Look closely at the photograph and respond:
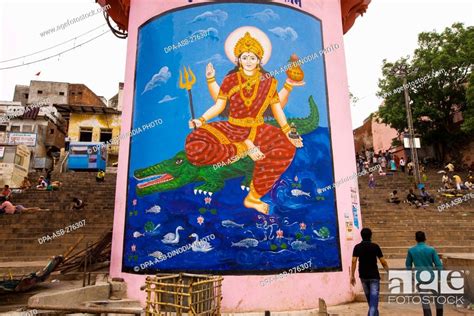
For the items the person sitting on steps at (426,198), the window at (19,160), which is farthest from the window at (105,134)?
the person sitting on steps at (426,198)

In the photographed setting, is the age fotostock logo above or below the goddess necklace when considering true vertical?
below

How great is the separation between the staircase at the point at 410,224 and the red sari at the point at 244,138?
19.9 feet

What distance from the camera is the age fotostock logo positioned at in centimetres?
680

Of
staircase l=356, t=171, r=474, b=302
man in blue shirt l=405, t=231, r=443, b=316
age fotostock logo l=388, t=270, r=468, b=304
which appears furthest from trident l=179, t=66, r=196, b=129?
staircase l=356, t=171, r=474, b=302

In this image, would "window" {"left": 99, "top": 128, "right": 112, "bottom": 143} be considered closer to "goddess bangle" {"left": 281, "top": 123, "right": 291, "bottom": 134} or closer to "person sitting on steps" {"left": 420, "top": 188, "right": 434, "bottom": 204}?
"person sitting on steps" {"left": 420, "top": 188, "right": 434, "bottom": 204}

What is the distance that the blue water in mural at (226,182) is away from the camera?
798cm

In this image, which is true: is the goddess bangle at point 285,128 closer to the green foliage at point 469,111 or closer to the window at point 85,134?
the green foliage at point 469,111

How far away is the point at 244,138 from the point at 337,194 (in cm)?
263

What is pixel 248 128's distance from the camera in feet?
27.6

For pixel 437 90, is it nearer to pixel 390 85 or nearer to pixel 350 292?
pixel 390 85

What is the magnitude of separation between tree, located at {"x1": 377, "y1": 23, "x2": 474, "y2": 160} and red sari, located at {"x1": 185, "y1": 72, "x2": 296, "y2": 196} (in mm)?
24944

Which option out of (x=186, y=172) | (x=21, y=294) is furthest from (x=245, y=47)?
(x=21, y=294)

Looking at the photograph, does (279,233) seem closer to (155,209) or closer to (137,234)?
(155,209)

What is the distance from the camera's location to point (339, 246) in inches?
337
